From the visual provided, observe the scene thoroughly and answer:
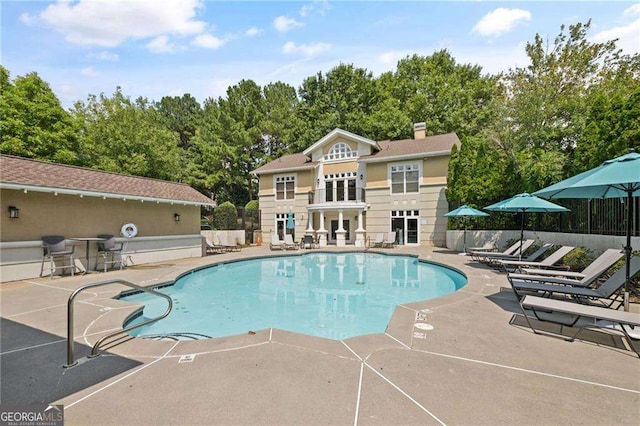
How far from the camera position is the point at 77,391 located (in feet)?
9.75

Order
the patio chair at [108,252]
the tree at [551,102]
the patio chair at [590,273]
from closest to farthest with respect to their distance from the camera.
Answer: the patio chair at [590,273] → the patio chair at [108,252] → the tree at [551,102]

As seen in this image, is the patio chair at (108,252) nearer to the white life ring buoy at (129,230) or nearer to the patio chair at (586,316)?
the white life ring buoy at (129,230)

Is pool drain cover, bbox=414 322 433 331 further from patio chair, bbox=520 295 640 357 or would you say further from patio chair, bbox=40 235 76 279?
patio chair, bbox=40 235 76 279

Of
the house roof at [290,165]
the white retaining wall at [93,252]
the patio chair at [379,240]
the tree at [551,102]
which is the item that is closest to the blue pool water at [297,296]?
the white retaining wall at [93,252]

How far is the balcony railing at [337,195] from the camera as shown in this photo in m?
21.3

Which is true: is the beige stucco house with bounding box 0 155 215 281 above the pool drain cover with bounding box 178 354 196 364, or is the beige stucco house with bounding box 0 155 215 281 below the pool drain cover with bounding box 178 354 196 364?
above

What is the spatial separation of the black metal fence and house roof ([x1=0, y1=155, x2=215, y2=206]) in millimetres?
16304

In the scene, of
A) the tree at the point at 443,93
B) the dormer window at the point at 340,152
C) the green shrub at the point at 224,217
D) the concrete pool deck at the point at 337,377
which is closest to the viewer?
the concrete pool deck at the point at 337,377

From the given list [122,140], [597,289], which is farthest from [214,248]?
[122,140]

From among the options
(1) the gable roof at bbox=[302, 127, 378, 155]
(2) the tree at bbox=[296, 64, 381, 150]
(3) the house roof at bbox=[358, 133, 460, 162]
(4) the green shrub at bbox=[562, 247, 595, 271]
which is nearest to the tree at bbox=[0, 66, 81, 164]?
(1) the gable roof at bbox=[302, 127, 378, 155]

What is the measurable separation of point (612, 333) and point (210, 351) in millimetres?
5880

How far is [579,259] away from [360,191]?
45.3 feet

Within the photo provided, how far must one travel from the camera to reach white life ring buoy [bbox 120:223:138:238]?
11.8m

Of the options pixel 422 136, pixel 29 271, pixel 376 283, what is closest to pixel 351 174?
pixel 422 136
